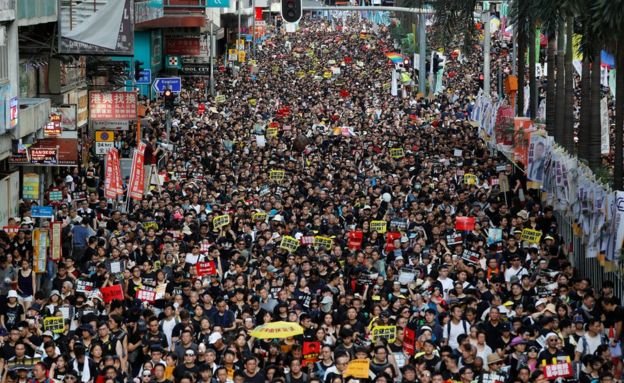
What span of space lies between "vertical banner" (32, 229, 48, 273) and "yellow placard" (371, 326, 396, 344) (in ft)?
21.9

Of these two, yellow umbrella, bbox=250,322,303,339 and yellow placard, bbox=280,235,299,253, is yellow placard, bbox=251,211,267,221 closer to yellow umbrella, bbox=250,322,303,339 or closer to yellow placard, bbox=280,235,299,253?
yellow placard, bbox=280,235,299,253

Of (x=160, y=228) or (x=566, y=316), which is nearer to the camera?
(x=566, y=316)

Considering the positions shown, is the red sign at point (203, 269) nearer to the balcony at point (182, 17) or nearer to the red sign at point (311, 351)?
the red sign at point (311, 351)

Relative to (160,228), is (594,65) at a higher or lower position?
higher

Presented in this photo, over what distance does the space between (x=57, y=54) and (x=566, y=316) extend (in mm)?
21118

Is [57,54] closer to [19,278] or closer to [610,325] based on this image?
[19,278]

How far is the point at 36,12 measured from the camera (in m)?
33.4

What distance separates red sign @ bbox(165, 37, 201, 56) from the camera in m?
70.1

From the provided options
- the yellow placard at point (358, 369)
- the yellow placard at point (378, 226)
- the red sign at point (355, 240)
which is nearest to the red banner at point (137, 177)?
the yellow placard at point (378, 226)

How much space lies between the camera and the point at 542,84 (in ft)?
199

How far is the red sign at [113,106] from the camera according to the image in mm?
38438

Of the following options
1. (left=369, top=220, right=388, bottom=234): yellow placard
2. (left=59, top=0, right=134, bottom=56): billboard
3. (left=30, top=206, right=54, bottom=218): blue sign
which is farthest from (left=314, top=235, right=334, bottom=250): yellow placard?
(left=59, top=0, right=134, bottom=56): billboard

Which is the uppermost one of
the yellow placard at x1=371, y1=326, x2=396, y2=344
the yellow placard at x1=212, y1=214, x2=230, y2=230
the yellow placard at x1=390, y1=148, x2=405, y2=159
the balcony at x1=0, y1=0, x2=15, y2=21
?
the balcony at x1=0, y1=0, x2=15, y2=21

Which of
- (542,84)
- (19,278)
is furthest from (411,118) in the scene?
(19,278)
